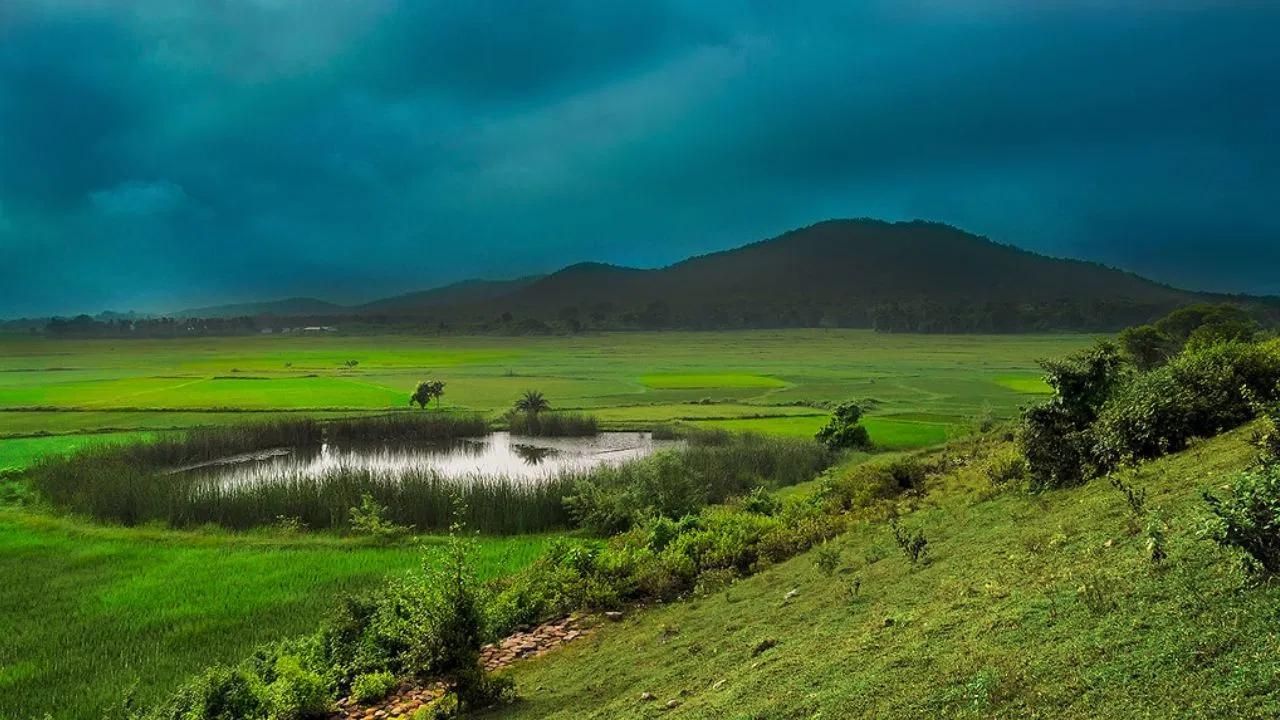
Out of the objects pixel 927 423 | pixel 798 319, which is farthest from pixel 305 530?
pixel 798 319

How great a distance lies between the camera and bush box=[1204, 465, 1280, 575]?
392cm

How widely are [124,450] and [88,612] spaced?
60.8 ft

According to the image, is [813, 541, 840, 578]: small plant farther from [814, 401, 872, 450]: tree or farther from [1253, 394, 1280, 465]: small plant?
[814, 401, 872, 450]: tree

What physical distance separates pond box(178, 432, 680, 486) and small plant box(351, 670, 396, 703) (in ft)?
49.7

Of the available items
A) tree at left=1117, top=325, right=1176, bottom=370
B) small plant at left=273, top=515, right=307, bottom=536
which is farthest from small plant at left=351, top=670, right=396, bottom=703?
tree at left=1117, top=325, right=1176, bottom=370

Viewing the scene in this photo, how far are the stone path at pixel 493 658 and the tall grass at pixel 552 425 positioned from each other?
2522 centimetres

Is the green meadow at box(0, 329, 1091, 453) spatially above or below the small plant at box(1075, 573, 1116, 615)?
below

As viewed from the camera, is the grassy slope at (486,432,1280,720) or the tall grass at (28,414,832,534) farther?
the tall grass at (28,414,832,534)

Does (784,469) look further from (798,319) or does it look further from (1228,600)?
(798,319)

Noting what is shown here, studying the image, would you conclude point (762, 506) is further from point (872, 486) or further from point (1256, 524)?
point (1256, 524)

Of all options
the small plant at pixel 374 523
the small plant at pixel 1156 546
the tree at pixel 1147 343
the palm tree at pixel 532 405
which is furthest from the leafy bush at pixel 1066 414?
the palm tree at pixel 532 405

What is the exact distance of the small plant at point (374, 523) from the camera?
17969 millimetres

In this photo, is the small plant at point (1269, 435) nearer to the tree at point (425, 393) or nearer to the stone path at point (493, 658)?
the stone path at point (493, 658)

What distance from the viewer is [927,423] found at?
34.5m
